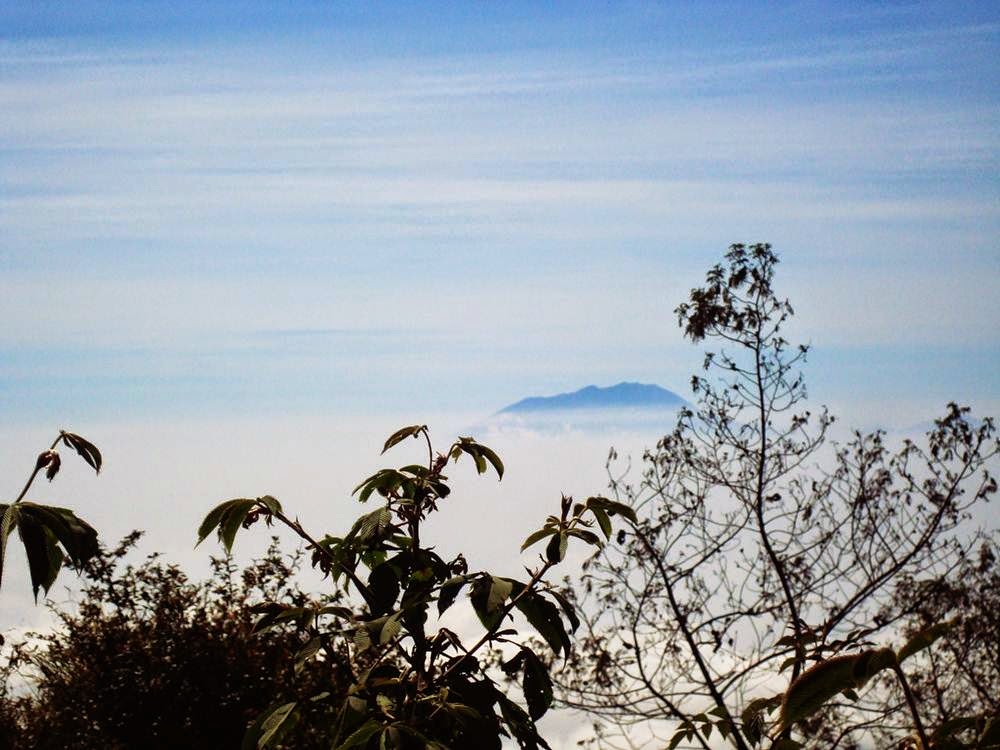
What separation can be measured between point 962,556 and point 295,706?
8686 mm

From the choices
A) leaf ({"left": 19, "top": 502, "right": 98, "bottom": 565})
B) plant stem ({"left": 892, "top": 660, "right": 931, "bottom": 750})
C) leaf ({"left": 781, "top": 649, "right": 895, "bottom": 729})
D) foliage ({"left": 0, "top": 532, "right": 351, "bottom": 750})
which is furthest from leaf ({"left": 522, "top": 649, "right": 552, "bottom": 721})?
foliage ({"left": 0, "top": 532, "right": 351, "bottom": 750})

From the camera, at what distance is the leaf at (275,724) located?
303cm

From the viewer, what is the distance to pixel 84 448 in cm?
294

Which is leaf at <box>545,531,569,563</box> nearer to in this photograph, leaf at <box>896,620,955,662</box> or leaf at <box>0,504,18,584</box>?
leaf at <box>0,504,18,584</box>

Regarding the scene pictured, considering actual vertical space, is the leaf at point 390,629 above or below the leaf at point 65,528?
below

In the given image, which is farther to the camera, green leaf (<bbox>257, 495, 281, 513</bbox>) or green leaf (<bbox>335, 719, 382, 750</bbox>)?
green leaf (<bbox>257, 495, 281, 513</bbox>)

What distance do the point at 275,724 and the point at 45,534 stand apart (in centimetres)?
85

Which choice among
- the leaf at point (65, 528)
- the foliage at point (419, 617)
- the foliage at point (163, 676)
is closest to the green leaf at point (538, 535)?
the foliage at point (419, 617)

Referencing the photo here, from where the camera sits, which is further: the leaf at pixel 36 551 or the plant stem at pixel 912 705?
the leaf at pixel 36 551

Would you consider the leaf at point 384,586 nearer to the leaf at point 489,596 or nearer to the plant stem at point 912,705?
the leaf at point 489,596

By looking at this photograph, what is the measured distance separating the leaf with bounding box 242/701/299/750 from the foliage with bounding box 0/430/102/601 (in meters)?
0.71

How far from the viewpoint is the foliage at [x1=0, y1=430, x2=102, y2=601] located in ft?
8.56

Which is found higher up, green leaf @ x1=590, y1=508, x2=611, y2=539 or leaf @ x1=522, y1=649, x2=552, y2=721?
green leaf @ x1=590, y1=508, x2=611, y2=539

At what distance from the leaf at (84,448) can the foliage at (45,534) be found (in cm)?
7
